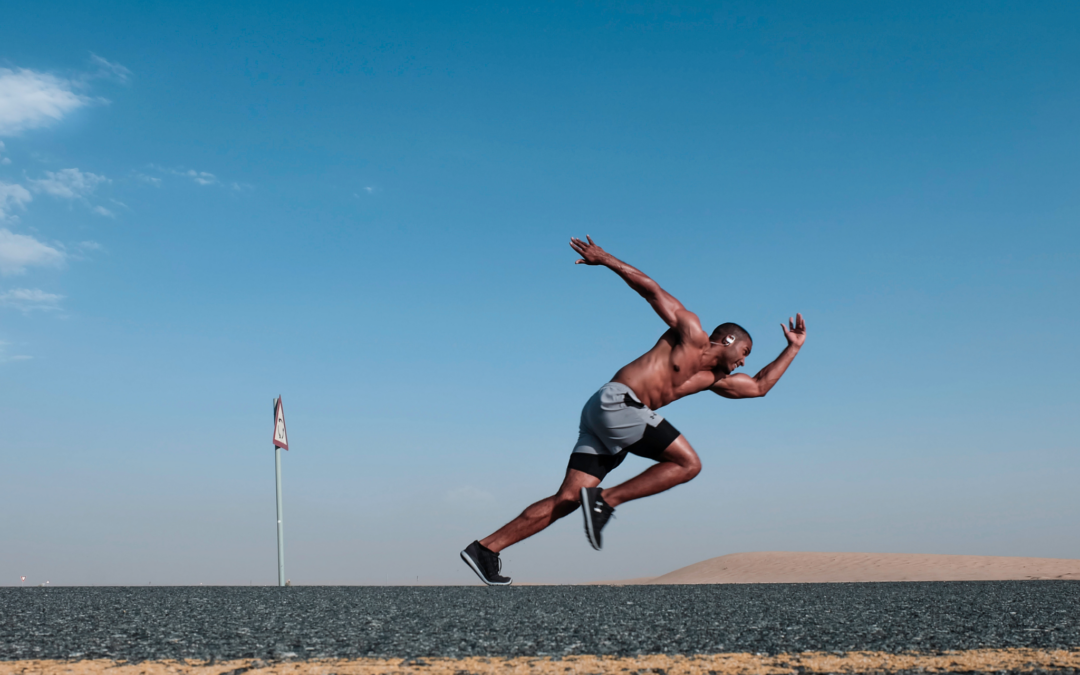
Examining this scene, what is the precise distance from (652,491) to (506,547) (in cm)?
120

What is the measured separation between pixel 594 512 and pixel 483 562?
3.36ft

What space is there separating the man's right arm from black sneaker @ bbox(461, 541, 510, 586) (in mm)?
2201

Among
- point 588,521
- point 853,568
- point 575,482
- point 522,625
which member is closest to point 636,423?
point 575,482

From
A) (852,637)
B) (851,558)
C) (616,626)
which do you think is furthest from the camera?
(851,558)

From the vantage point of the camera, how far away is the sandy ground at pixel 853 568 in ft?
66.6

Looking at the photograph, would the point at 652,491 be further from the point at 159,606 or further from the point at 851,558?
the point at 851,558

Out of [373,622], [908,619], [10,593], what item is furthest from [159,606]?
[908,619]

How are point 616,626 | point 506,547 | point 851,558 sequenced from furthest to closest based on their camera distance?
1. point 851,558
2. point 506,547
3. point 616,626

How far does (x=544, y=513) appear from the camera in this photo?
5758 mm

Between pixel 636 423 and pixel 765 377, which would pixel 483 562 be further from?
pixel 765 377

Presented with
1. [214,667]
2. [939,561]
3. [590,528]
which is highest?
[590,528]

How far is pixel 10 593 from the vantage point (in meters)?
5.51

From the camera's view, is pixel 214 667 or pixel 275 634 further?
pixel 275 634

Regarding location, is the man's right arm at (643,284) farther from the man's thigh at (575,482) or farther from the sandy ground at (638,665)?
the sandy ground at (638,665)
